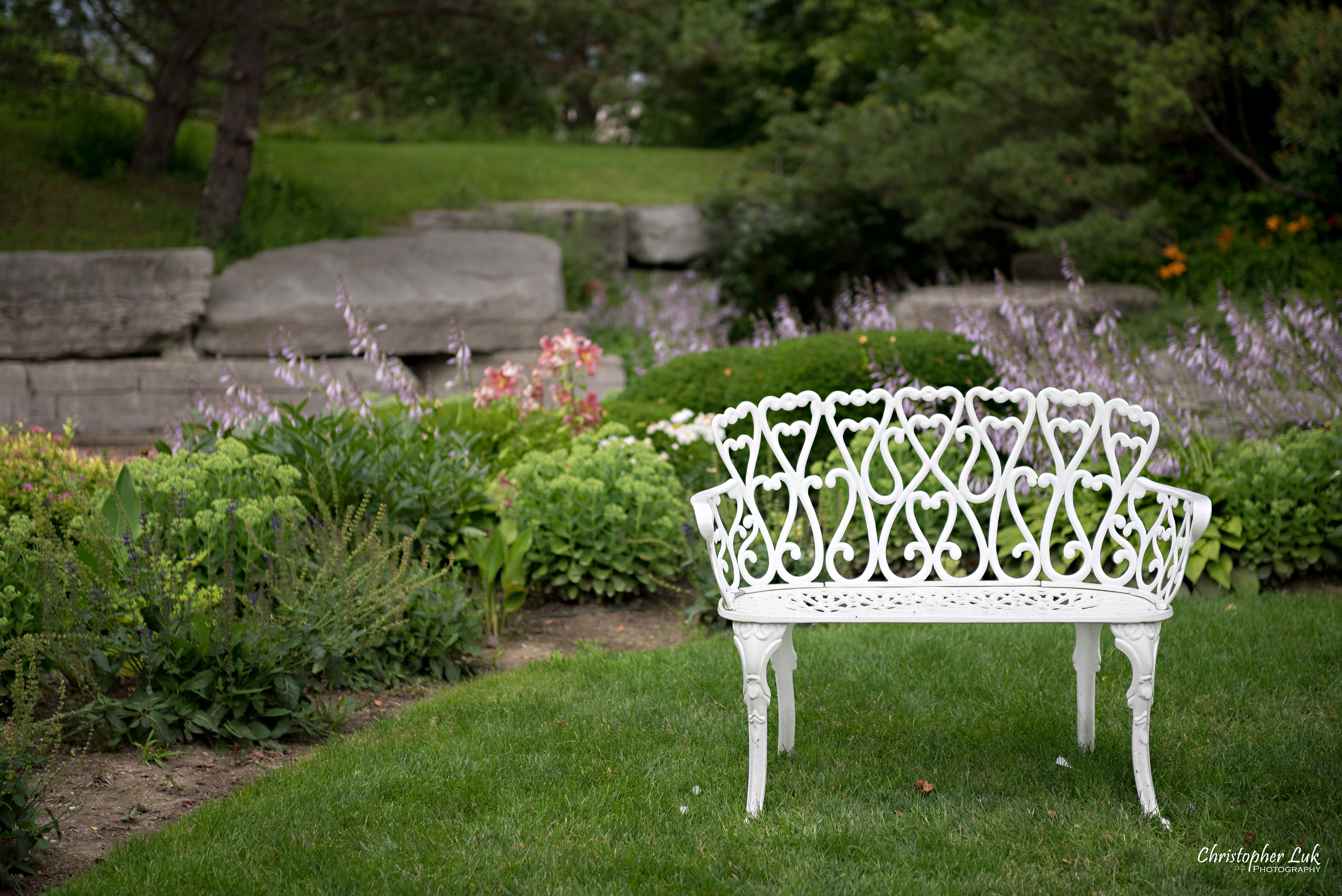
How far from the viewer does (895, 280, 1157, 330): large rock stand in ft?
28.8

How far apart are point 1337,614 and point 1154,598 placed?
6.55 ft

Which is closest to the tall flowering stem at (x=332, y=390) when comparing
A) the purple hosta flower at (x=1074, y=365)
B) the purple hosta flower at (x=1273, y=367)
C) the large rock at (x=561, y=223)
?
the purple hosta flower at (x=1074, y=365)

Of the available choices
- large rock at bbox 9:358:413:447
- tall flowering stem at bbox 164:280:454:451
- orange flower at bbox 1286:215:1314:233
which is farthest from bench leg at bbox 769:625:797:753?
orange flower at bbox 1286:215:1314:233

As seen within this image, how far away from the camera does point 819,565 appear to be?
3.07m

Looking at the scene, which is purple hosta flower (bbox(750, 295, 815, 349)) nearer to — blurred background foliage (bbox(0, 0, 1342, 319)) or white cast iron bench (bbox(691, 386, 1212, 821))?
blurred background foliage (bbox(0, 0, 1342, 319))

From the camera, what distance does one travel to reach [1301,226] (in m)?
8.55

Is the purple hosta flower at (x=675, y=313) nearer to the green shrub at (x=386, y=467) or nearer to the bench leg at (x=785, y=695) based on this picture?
the green shrub at (x=386, y=467)

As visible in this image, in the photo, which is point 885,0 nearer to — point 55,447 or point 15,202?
point 15,202

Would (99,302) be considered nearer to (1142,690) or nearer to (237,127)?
(237,127)

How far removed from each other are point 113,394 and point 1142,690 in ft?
28.9

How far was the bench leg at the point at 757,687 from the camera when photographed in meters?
2.54

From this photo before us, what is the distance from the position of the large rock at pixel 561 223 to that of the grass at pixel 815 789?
9.46m

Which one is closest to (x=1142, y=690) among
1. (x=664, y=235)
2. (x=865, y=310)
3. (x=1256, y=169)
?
(x=865, y=310)

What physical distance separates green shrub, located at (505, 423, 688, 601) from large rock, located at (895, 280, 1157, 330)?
4385 mm
